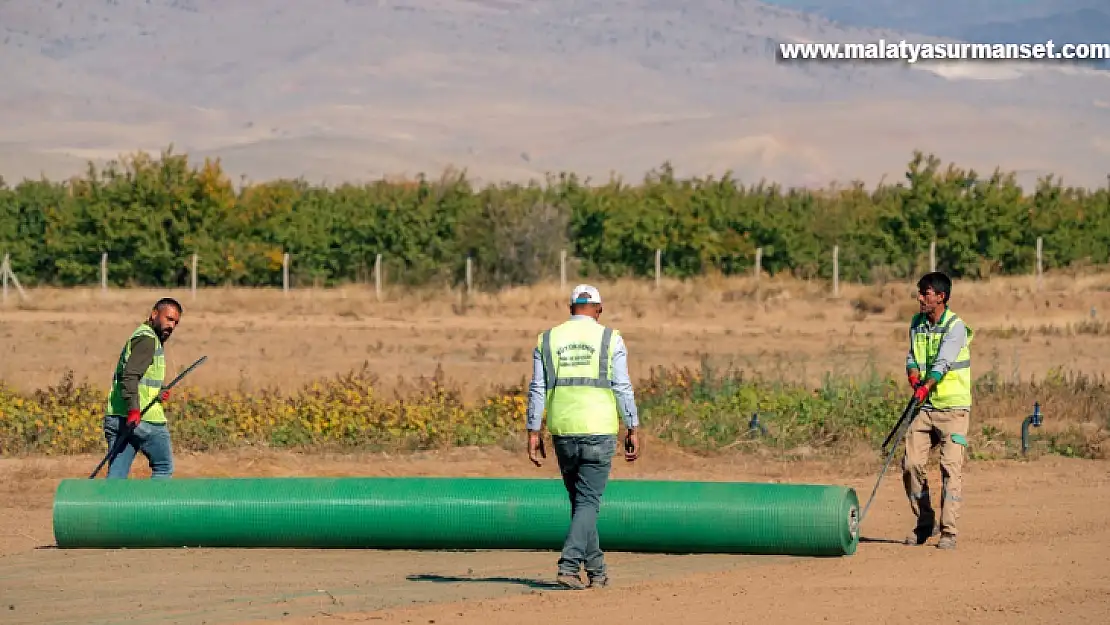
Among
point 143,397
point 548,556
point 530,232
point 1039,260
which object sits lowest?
point 548,556

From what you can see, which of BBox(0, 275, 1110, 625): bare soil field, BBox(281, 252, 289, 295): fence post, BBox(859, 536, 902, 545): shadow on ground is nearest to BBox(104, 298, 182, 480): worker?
BBox(0, 275, 1110, 625): bare soil field

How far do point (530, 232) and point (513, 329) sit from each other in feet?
Result: 55.4

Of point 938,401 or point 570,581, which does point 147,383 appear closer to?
point 570,581

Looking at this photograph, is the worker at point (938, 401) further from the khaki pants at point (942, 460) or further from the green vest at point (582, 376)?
the green vest at point (582, 376)

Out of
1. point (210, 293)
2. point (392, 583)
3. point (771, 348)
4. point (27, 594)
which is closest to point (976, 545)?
point (392, 583)

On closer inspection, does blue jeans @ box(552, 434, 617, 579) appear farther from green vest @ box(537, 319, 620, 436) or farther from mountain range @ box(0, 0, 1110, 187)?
mountain range @ box(0, 0, 1110, 187)

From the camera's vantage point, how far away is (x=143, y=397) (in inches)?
516

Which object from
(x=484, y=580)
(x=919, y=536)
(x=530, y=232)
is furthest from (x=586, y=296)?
(x=530, y=232)

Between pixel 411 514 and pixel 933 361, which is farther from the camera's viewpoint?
pixel 411 514

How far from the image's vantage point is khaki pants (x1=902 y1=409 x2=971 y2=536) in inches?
495

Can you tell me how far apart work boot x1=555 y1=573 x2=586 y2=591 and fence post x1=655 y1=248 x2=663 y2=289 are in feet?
134

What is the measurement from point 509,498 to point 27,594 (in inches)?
129

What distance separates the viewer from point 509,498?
12586 mm

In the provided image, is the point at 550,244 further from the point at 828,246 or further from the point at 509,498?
the point at 509,498
